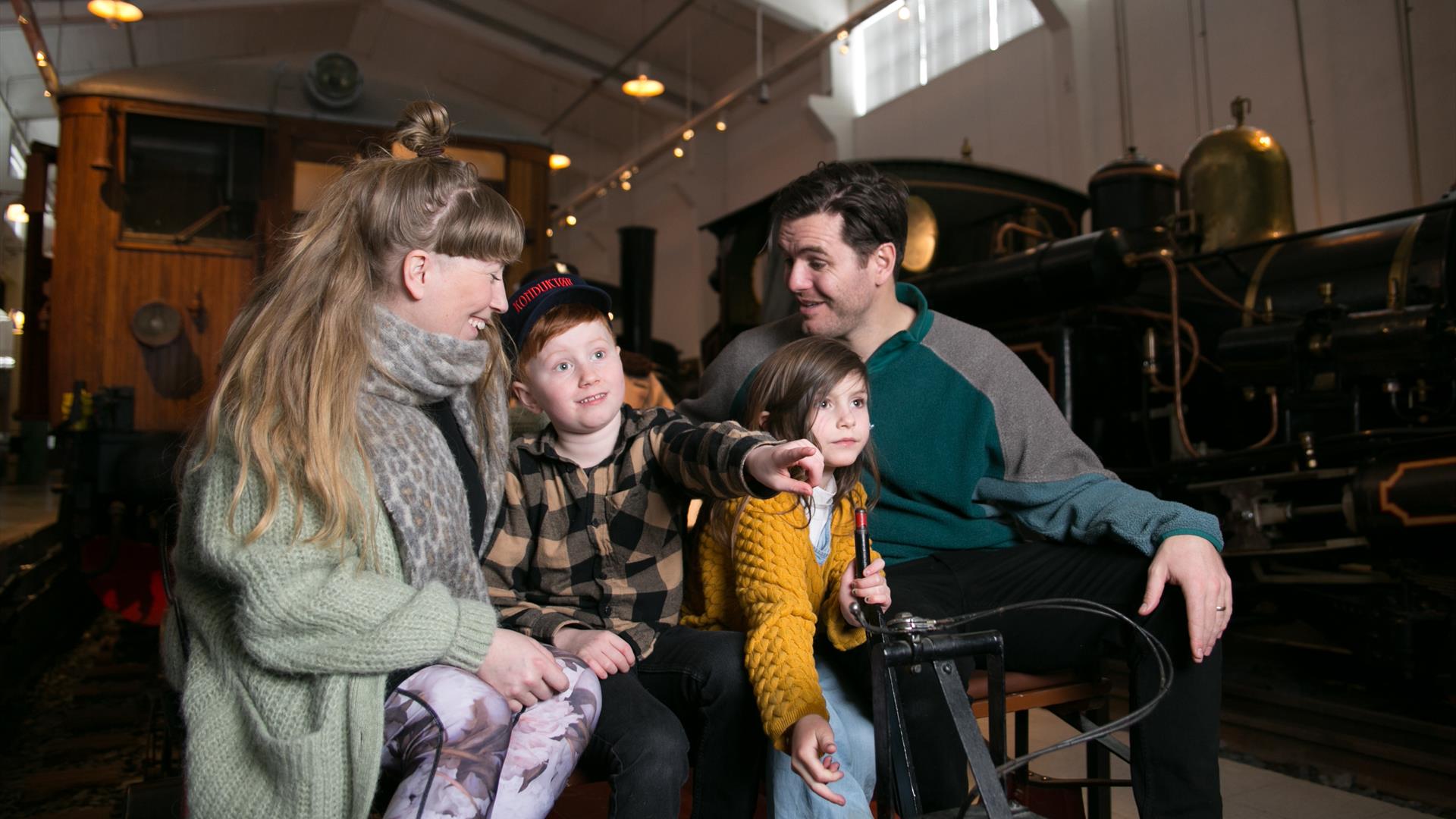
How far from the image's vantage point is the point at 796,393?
1.77 metres

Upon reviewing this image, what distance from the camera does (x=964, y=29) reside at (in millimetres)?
9781

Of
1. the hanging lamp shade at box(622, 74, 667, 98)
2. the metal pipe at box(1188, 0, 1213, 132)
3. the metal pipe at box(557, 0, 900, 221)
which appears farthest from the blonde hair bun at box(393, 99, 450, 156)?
the hanging lamp shade at box(622, 74, 667, 98)

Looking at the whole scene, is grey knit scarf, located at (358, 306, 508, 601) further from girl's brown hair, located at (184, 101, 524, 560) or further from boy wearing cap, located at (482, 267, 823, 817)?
boy wearing cap, located at (482, 267, 823, 817)

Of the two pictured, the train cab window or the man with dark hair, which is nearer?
the man with dark hair

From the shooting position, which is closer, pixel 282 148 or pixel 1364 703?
pixel 1364 703

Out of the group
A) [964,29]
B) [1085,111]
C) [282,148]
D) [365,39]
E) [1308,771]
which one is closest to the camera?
[1308,771]

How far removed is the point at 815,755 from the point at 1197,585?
2.49ft

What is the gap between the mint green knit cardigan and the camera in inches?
49.4

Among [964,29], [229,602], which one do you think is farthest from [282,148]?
[964,29]

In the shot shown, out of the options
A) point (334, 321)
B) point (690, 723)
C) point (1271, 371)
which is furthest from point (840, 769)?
point (1271, 371)

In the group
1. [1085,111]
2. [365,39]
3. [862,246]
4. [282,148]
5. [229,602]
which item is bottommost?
[229,602]

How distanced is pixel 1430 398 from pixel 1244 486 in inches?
29.6

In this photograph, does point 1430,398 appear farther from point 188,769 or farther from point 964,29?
point 964,29

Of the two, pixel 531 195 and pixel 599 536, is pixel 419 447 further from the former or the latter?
pixel 531 195
